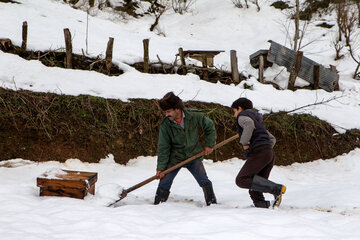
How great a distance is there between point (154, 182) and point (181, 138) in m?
2.02

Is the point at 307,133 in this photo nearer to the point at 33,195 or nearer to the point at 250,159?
the point at 250,159

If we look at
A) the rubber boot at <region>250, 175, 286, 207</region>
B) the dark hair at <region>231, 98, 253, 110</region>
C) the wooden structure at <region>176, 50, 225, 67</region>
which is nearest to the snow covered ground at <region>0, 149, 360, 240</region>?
the rubber boot at <region>250, 175, 286, 207</region>

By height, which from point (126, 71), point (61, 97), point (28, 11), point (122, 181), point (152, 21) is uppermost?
point (152, 21)

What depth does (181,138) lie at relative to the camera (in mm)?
4211

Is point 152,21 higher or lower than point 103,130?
higher

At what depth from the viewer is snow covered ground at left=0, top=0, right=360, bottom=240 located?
3127 mm

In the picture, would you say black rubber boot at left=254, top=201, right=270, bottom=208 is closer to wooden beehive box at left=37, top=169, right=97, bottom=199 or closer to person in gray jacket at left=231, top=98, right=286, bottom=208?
person in gray jacket at left=231, top=98, right=286, bottom=208

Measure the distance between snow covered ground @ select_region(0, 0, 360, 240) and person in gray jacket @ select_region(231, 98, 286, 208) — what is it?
25 centimetres

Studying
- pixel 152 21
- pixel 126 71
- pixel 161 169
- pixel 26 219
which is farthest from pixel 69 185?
pixel 152 21

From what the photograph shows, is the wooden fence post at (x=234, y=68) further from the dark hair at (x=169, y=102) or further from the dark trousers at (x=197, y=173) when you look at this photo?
the dark hair at (x=169, y=102)

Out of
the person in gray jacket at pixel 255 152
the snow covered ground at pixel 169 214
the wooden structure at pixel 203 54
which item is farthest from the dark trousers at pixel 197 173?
the wooden structure at pixel 203 54

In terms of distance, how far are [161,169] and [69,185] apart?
3.68 ft

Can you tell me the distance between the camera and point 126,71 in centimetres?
859

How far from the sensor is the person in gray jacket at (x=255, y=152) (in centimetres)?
383
